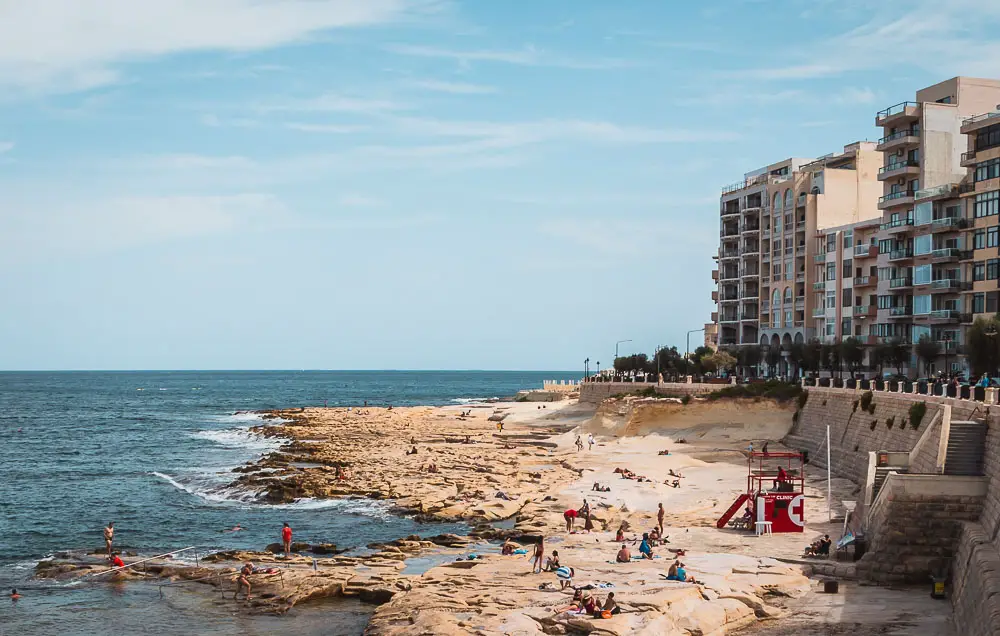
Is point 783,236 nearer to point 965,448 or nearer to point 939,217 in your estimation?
point 939,217

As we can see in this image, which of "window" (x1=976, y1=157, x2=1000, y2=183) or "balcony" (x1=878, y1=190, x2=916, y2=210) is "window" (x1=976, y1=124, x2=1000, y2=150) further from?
"balcony" (x1=878, y1=190, x2=916, y2=210)

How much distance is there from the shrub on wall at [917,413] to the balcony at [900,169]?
37.0 metres

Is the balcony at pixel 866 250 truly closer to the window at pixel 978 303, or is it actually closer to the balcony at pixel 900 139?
the balcony at pixel 900 139

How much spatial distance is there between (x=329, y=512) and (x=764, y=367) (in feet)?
211

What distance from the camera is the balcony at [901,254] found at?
7588cm

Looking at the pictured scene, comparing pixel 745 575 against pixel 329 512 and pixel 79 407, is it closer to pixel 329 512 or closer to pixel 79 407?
pixel 329 512

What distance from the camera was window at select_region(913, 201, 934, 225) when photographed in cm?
→ 7144

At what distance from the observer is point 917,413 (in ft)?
148

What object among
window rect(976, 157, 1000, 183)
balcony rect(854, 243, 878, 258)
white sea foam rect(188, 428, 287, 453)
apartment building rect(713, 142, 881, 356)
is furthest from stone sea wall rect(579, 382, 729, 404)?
white sea foam rect(188, 428, 287, 453)

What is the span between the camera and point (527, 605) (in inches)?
1142

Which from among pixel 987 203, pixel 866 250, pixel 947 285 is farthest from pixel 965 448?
pixel 866 250

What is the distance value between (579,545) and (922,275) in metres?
45.3

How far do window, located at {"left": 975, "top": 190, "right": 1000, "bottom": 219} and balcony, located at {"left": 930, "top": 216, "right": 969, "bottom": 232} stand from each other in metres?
1.53

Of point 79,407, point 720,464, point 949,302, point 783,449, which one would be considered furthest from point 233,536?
point 79,407
